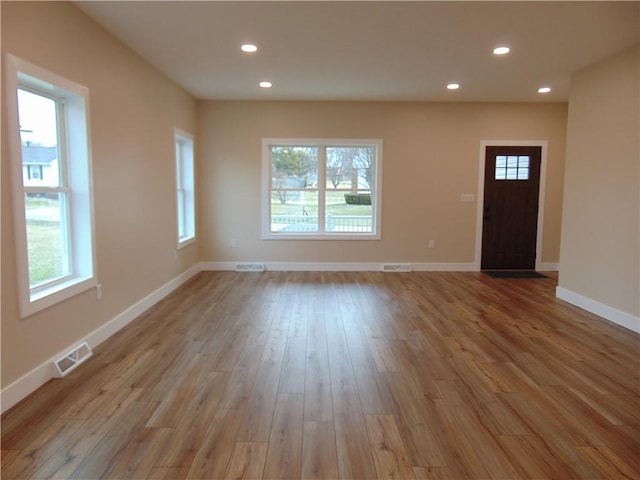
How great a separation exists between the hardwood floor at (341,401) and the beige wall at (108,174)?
344 millimetres

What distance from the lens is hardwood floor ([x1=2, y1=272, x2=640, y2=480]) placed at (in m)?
1.93

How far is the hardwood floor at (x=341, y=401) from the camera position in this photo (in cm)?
193

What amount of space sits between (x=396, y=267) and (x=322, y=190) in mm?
1805

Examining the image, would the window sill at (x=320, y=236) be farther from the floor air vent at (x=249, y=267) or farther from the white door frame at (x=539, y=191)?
the white door frame at (x=539, y=191)

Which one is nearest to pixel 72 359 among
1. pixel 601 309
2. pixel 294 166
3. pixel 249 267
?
pixel 249 267

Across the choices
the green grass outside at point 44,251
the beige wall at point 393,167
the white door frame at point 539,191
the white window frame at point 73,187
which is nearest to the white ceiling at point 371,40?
the white window frame at point 73,187

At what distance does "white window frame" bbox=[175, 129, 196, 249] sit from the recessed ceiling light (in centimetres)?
233

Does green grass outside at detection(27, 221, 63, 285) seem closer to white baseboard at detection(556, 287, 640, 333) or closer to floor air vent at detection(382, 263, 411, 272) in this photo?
floor air vent at detection(382, 263, 411, 272)

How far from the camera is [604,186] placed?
423 cm

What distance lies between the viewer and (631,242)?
3898mm

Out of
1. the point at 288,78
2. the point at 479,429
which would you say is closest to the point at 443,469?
the point at 479,429

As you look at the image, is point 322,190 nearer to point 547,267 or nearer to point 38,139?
point 547,267

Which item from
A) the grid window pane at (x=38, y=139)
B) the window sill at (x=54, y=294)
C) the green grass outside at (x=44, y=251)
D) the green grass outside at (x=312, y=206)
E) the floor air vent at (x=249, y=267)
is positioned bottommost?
the floor air vent at (x=249, y=267)

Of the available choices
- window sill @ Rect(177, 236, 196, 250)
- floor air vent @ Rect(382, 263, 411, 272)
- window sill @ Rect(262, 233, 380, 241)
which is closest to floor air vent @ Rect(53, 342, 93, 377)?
window sill @ Rect(177, 236, 196, 250)
